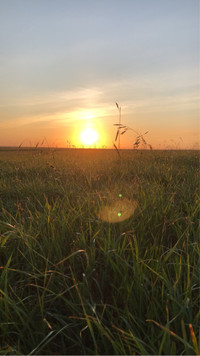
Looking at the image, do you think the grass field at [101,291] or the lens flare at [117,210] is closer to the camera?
the grass field at [101,291]

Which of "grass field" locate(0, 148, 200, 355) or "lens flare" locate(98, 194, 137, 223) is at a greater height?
"lens flare" locate(98, 194, 137, 223)

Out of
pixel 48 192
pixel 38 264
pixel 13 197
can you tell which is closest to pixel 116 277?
pixel 38 264

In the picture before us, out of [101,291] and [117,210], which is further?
[117,210]

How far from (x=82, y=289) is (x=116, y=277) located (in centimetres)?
18

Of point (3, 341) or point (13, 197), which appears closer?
point (3, 341)

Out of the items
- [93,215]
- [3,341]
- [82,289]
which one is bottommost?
[3,341]

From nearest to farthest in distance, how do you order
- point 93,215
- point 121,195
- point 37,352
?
1. point 37,352
2. point 93,215
3. point 121,195

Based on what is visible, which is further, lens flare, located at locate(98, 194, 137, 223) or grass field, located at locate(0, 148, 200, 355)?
lens flare, located at locate(98, 194, 137, 223)

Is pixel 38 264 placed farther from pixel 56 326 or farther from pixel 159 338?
pixel 159 338

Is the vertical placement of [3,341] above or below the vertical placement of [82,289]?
below

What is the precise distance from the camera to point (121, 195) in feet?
8.60

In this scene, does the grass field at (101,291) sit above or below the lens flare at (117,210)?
below

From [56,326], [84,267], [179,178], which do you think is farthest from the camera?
[179,178]

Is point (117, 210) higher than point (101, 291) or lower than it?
higher
